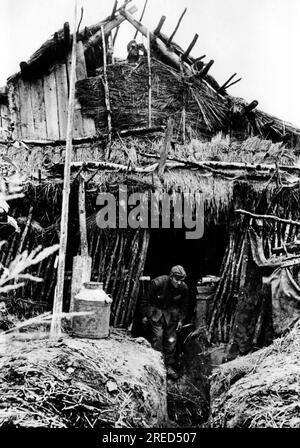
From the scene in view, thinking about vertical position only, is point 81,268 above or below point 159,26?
below

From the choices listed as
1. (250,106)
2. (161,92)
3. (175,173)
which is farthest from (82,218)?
(250,106)

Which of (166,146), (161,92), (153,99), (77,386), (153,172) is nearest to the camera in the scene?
(77,386)

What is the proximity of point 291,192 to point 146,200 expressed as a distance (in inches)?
107

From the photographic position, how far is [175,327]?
8.84 meters

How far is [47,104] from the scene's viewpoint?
11.8m

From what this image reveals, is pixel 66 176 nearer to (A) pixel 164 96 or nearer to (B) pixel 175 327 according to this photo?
(B) pixel 175 327

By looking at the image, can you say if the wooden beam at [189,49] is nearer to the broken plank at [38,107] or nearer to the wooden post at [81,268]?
the broken plank at [38,107]

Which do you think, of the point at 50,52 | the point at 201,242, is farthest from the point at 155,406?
the point at 50,52

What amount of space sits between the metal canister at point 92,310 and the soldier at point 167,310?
198 centimetres

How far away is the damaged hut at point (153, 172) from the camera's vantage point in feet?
24.5

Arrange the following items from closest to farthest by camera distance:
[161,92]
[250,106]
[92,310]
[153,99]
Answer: [92,310], [250,106], [153,99], [161,92]

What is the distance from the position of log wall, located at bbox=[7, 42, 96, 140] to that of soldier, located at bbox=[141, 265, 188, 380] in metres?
4.85

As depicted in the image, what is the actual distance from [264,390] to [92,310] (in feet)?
9.62

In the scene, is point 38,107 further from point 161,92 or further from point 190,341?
point 190,341
